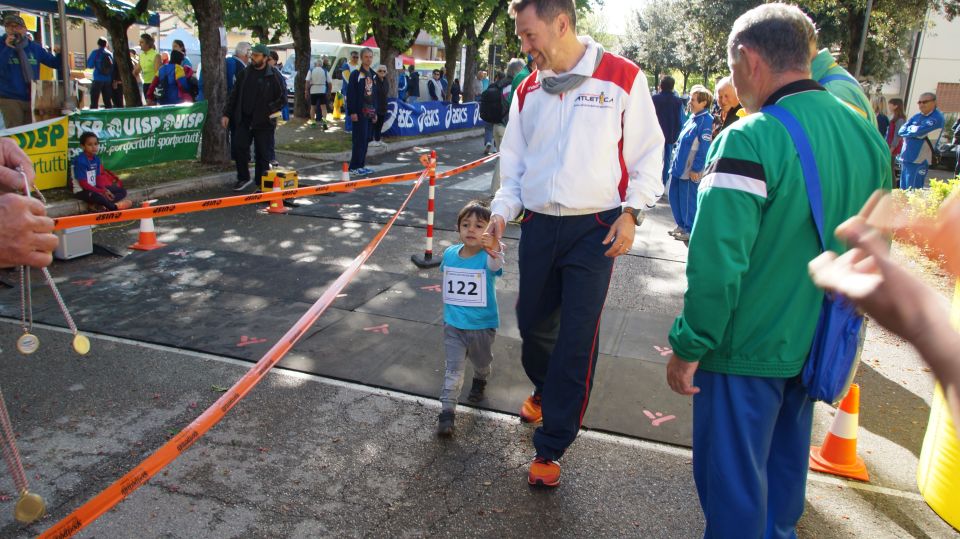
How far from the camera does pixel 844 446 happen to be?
157 inches

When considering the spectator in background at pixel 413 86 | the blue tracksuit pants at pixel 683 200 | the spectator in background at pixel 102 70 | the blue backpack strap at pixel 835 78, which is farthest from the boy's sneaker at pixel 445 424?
the spectator in background at pixel 413 86

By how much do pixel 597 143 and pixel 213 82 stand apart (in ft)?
35.6

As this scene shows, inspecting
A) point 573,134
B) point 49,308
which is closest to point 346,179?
point 49,308

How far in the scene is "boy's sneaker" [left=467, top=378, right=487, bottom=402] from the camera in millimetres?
4582

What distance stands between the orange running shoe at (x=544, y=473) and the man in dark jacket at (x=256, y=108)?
8295mm

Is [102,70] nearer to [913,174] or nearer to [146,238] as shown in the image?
[146,238]

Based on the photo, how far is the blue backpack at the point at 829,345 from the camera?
7.88 feet

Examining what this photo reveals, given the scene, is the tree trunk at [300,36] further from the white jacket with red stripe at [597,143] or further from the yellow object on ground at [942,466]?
the yellow object on ground at [942,466]

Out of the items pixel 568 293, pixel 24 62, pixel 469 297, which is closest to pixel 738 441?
pixel 568 293

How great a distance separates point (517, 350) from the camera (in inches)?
216

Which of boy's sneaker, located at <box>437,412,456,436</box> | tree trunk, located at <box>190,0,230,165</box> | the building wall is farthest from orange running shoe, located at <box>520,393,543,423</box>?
the building wall

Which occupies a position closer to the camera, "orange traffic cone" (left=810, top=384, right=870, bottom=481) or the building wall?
"orange traffic cone" (left=810, top=384, right=870, bottom=481)

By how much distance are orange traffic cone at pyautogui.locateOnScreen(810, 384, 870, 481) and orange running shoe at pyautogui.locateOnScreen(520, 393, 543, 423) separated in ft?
4.93

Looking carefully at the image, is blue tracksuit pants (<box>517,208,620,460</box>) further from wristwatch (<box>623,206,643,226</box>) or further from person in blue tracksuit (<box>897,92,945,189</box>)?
person in blue tracksuit (<box>897,92,945,189</box>)
